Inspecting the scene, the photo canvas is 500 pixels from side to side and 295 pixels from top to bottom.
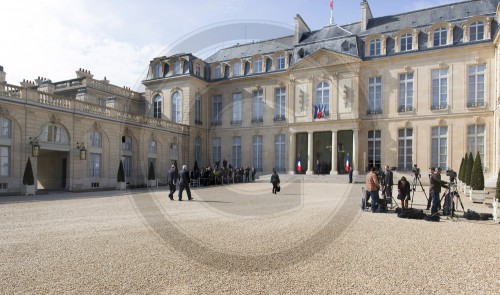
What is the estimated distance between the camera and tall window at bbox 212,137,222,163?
38781mm

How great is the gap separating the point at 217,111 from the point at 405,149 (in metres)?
18.9

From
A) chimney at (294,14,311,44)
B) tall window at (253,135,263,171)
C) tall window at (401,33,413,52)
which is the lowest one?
tall window at (253,135,263,171)

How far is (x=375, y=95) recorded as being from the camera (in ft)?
105

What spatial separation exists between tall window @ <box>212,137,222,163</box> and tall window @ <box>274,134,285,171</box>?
624 cm

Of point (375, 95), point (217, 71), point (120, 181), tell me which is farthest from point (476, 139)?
point (120, 181)

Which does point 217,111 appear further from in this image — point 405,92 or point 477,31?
point 477,31

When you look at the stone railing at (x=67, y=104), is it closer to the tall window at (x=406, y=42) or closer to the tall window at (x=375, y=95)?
the tall window at (x=375, y=95)

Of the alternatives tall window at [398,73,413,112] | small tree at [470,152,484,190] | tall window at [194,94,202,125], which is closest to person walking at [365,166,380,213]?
small tree at [470,152,484,190]

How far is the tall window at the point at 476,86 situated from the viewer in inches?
1102

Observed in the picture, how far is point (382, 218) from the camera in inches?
439

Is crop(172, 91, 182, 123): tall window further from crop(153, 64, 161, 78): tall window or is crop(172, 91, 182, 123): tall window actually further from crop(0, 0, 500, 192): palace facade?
crop(153, 64, 161, 78): tall window

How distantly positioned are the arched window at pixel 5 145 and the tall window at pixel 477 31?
31.9 metres

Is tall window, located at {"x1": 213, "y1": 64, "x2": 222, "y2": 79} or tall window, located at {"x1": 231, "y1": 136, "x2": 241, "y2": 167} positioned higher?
tall window, located at {"x1": 213, "y1": 64, "x2": 222, "y2": 79}

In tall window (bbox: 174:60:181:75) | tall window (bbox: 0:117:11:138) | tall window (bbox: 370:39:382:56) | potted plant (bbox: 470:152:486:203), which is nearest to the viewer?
potted plant (bbox: 470:152:486:203)
